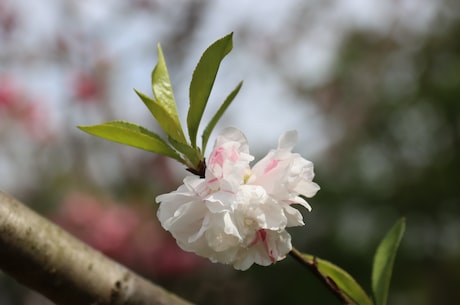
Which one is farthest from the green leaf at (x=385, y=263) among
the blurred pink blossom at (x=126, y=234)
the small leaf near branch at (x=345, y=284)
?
the blurred pink blossom at (x=126, y=234)

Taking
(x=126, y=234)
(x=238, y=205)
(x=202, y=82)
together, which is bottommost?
(x=126, y=234)

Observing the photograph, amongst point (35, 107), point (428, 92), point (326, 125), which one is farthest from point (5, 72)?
point (428, 92)

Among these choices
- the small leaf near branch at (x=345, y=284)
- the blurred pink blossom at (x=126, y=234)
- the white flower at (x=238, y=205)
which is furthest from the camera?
the blurred pink blossom at (x=126, y=234)

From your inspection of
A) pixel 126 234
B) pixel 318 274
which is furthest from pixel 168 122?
pixel 126 234

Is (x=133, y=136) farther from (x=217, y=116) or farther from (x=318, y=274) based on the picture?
(x=318, y=274)

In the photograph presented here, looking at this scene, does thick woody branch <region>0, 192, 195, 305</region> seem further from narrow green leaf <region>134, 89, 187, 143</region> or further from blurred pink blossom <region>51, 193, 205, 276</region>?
blurred pink blossom <region>51, 193, 205, 276</region>

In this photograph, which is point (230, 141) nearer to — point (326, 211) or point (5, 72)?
point (5, 72)

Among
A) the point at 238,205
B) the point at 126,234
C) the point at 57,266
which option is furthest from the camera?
the point at 126,234

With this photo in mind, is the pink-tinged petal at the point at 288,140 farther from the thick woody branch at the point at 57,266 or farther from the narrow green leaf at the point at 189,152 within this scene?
the thick woody branch at the point at 57,266
